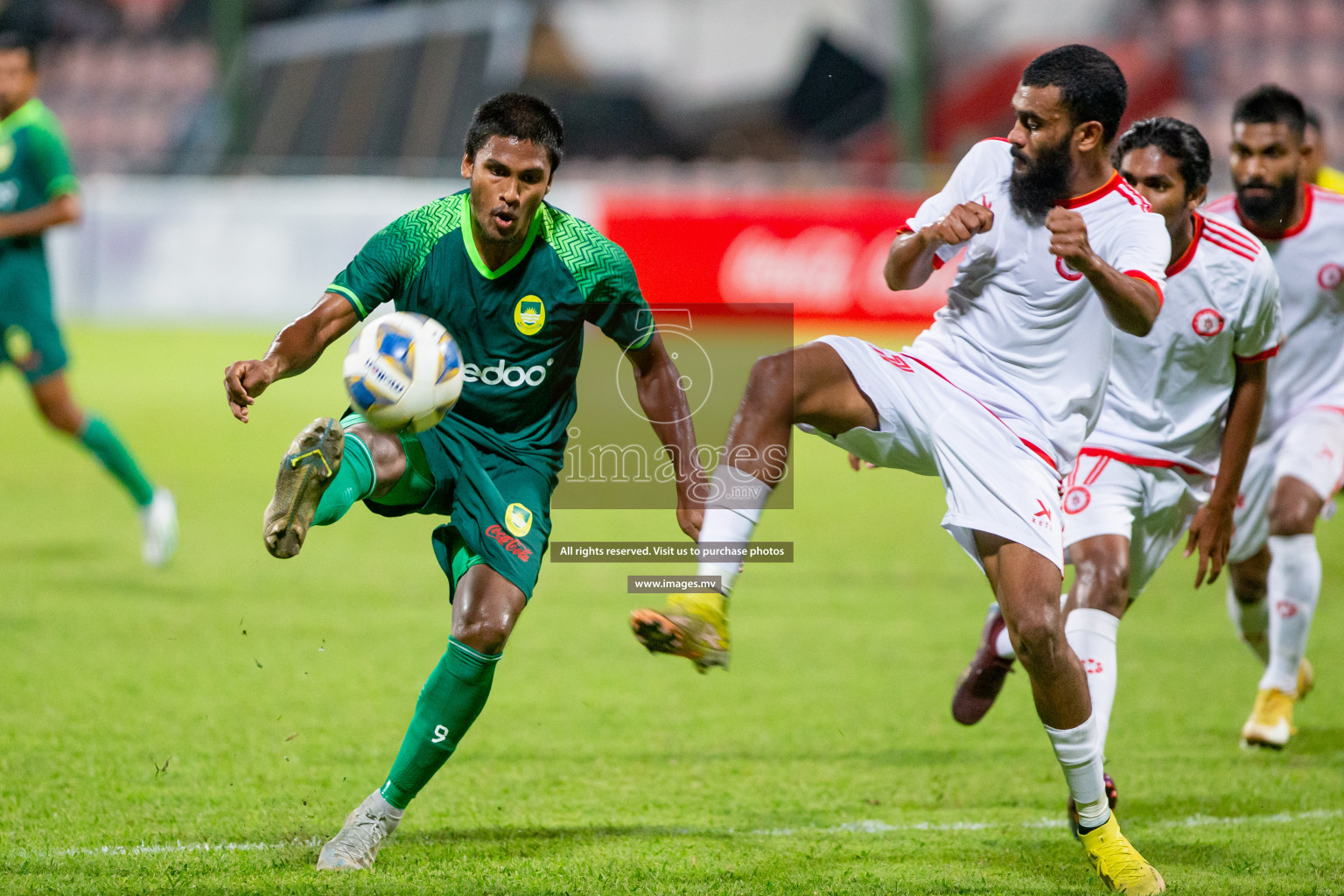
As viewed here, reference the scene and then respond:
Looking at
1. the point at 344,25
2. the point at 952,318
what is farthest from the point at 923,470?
the point at 344,25

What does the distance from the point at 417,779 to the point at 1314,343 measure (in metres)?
3.92

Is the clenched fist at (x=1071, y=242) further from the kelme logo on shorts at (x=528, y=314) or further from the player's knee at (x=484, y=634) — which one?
the player's knee at (x=484, y=634)

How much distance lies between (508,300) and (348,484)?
0.68m

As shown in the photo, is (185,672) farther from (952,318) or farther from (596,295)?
(952,318)

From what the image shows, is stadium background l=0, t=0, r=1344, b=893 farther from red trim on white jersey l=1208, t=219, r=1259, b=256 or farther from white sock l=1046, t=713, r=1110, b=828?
red trim on white jersey l=1208, t=219, r=1259, b=256

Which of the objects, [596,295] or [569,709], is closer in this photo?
[596,295]

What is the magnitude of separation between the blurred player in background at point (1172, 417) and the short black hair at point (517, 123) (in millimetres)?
1806

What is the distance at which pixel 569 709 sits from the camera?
5.80 meters

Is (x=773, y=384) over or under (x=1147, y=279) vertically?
under

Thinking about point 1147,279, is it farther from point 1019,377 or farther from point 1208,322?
point 1208,322

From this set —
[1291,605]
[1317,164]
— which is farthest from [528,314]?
[1317,164]

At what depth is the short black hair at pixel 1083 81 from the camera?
377 centimetres

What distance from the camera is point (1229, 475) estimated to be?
4.50 meters

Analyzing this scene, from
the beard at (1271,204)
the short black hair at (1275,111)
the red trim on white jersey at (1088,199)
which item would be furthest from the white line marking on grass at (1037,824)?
the short black hair at (1275,111)
